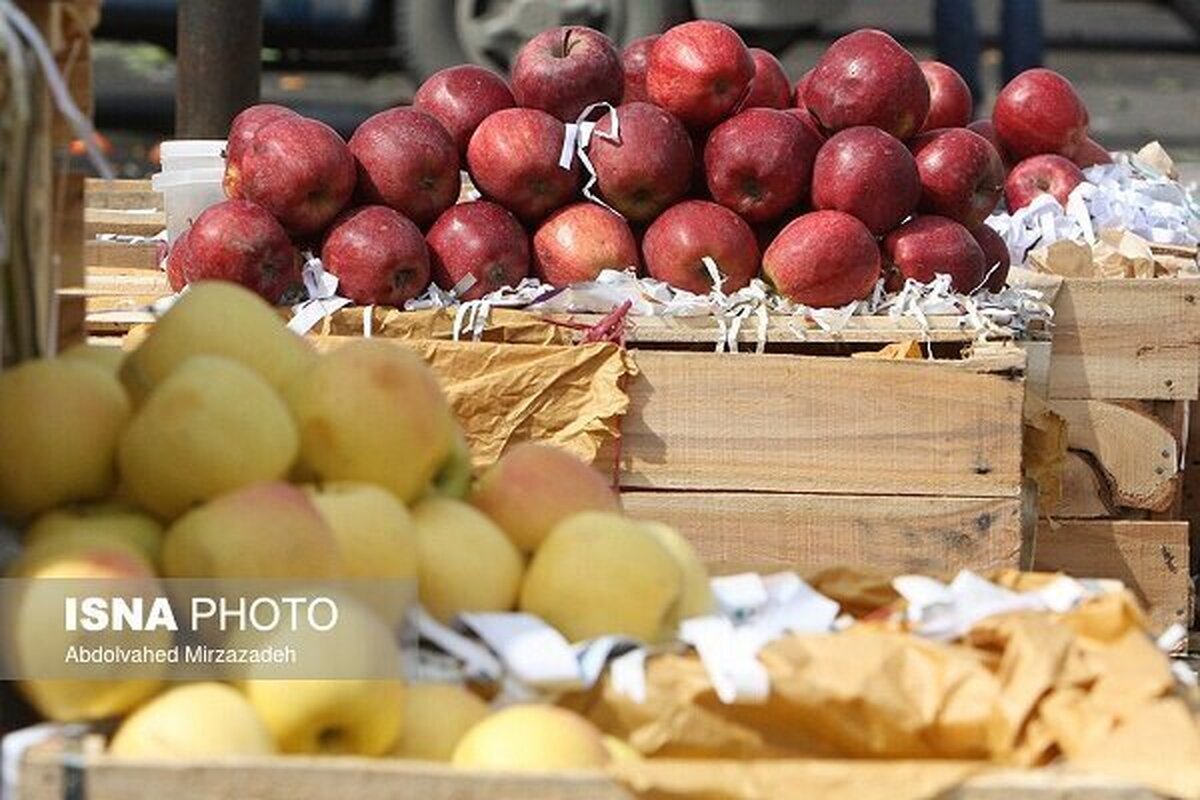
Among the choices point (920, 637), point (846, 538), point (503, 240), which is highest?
point (503, 240)

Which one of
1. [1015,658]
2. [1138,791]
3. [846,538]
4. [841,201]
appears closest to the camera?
[1138,791]

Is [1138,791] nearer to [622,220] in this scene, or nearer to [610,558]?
[610,558]

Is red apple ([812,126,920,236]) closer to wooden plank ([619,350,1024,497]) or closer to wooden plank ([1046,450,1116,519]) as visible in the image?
wooden plank ([619,350,1024,497])

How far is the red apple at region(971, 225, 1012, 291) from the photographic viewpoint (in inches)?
148

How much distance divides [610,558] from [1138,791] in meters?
0.53

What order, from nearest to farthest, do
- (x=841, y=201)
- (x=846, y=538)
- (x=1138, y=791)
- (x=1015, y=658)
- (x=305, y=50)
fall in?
1. (x=1138, y=791)
2. (x=1015, y=658)
3. (x=846, y=538)
4. (x=841, y=201)
5. (x=305, y=50)

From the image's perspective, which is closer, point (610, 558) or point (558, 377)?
point (610, 558)

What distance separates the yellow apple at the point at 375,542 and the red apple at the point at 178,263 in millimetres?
1695

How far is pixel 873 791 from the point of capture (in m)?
1.71

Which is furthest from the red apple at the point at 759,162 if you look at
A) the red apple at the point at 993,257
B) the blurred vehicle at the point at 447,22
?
the blurred vehicle at the point at 447,22

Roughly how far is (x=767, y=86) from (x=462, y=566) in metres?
2.14

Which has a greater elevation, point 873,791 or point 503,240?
point 503,240

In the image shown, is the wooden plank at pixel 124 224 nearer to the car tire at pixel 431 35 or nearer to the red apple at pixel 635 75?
the red apple at pixel 635 75

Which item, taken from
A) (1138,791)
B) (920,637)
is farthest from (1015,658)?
(1138,791)
